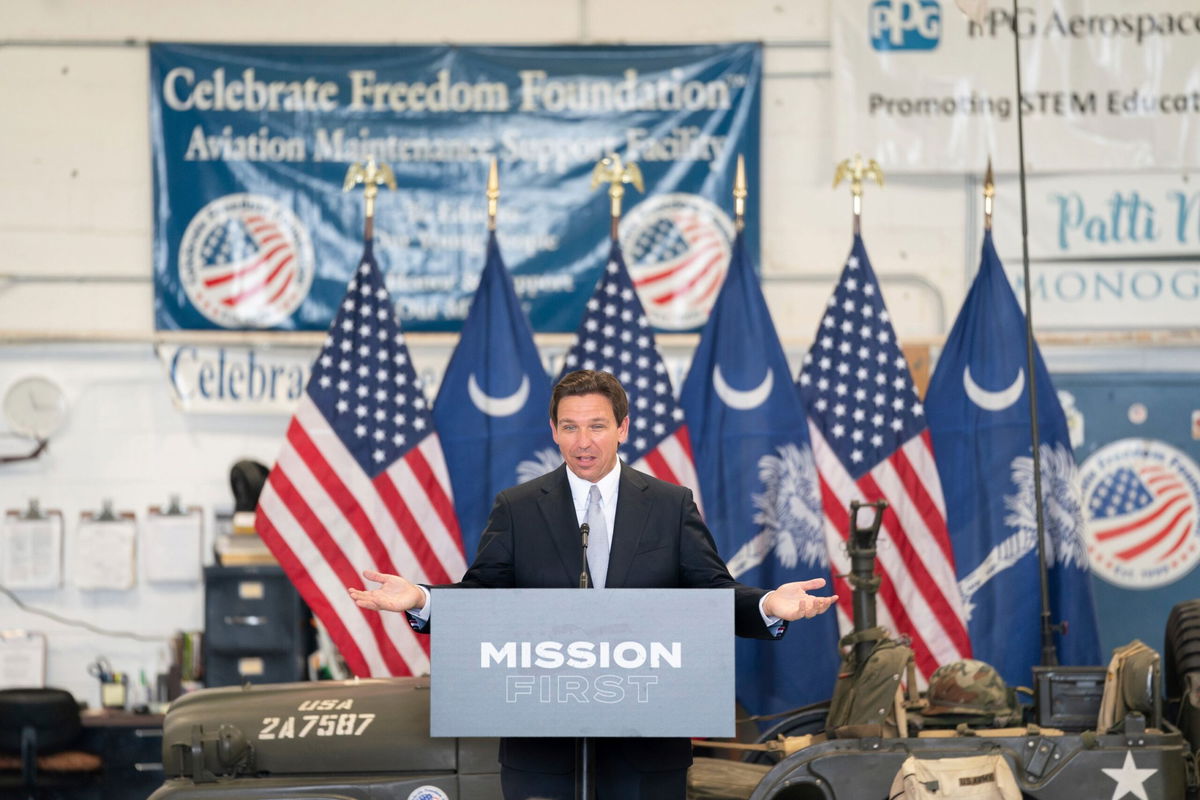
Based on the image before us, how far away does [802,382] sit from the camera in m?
5.57

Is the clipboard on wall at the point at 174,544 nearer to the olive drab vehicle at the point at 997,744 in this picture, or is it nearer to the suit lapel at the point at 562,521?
the olive drab vehicle at the point at 997,744

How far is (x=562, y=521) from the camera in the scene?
286 cm

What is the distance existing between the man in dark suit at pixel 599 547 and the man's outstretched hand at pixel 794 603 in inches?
3.0

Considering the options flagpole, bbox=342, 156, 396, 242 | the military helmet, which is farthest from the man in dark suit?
flagpole, bbox=342, 156, 396, 242

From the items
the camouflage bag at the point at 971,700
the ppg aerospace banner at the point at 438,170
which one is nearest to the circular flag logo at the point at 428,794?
the camouflage bag at the point at 971,700

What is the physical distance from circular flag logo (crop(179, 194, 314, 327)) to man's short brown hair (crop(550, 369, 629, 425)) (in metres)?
3.96

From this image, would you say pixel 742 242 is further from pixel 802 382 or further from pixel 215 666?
pixel 215 666

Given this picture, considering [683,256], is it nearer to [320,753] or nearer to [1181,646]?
[1181,646]

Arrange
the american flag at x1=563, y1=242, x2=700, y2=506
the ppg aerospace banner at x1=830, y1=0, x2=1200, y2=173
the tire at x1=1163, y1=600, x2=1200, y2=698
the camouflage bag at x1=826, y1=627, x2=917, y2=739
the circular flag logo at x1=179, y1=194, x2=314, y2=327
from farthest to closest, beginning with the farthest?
the circular flag logo at x1=179, y1=194, x2=314, y2=327 → the ppg aerospace banner at x1=830, y1=0, x2=1200, y2=173 → the american flag at x1=563, y1=242, x2=700, y2=506 → the tire at x1=1163, y1=600, x2=1200, y2=698 → the camouflage bag at x1=826, y1=627, x2=917, y2=739

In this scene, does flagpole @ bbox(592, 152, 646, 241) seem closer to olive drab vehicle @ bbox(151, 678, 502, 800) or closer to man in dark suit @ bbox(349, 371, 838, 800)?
olive drab vehicle @ bbox(151, 678, 502, 800)

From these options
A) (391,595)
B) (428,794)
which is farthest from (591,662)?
(428,794)

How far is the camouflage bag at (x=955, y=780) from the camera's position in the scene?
12.0ft

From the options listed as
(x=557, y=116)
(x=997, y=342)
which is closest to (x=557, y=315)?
(x=557, y=116)

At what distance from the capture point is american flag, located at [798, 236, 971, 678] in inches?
209
